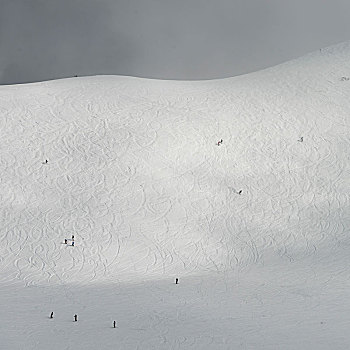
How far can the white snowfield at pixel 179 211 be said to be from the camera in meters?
19.2

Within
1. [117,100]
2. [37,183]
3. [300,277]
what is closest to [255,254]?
[300,277]

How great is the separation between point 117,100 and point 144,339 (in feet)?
71.6

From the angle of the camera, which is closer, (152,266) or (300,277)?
(300,277)

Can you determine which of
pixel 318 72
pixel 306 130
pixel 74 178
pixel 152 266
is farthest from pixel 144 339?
pixel 318 72

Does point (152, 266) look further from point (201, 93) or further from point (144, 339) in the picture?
point (201, 93)

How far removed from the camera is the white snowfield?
63.0 feet

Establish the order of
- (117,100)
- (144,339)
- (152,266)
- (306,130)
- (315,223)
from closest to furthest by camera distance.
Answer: (144,339) → (152,266) → (315,223) → (306,130) → (117,100)

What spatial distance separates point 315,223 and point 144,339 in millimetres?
12240

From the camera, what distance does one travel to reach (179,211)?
28.9 meters

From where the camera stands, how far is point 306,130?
34500mm

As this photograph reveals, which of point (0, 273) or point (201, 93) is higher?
point (201, 93)

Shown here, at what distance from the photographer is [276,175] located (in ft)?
103

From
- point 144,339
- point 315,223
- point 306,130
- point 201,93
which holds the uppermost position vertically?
point 201,93

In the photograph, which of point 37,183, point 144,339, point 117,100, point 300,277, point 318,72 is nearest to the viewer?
point 144,339
